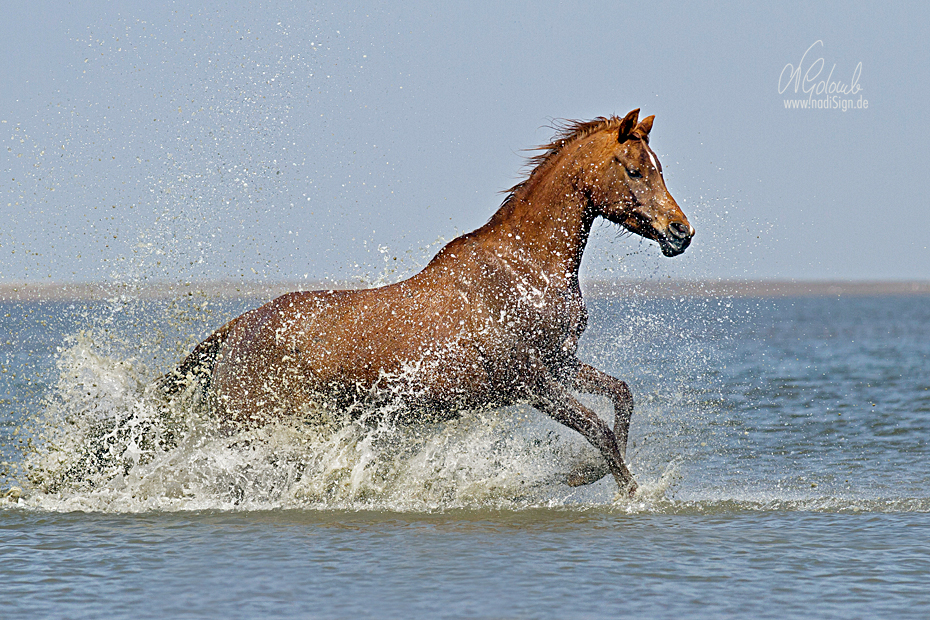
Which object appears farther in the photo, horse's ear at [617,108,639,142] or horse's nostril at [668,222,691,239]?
horse's ear at [617,108,639,142]

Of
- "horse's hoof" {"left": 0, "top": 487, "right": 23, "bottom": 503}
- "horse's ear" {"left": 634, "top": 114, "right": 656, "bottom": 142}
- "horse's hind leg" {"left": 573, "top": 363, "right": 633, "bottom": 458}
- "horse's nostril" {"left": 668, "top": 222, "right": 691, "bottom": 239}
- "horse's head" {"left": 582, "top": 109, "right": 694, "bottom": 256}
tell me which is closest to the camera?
"horse's nostril" {"left": 668, "top": 222, "right": 691, "bottom": 239}

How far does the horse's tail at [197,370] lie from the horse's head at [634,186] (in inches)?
120

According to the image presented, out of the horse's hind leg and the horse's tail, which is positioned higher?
the horse's tail

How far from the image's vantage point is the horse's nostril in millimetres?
6656

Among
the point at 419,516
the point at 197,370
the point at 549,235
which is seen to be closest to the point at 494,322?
the point at 549,235

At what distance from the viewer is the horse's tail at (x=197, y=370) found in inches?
303

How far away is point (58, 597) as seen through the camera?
509cm

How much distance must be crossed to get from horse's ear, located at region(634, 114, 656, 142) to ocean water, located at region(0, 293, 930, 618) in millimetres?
1507

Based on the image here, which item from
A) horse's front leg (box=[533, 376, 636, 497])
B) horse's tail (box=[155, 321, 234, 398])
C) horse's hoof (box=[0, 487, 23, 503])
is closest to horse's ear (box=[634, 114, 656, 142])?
horse's front leg (box=[533, 376, 636, 497])

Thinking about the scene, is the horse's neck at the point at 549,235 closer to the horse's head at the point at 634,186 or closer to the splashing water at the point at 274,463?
the horse's head at the point at 634,186

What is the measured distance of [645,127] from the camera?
6953 mm

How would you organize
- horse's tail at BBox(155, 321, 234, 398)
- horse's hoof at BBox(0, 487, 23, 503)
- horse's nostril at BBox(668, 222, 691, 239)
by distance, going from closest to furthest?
1. horse's nostril at BBox(668, 222, 691, 239)
2. horse's hoof at BBox(0, 487, 23, 503)
3. horse's tail at BBox(155, 321, 234, 398)

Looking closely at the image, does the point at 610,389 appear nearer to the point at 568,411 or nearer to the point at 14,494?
the point at 568,411

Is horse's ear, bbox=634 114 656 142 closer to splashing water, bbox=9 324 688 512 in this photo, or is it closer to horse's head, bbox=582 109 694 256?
horse's head, bbox=582 109 694 256
